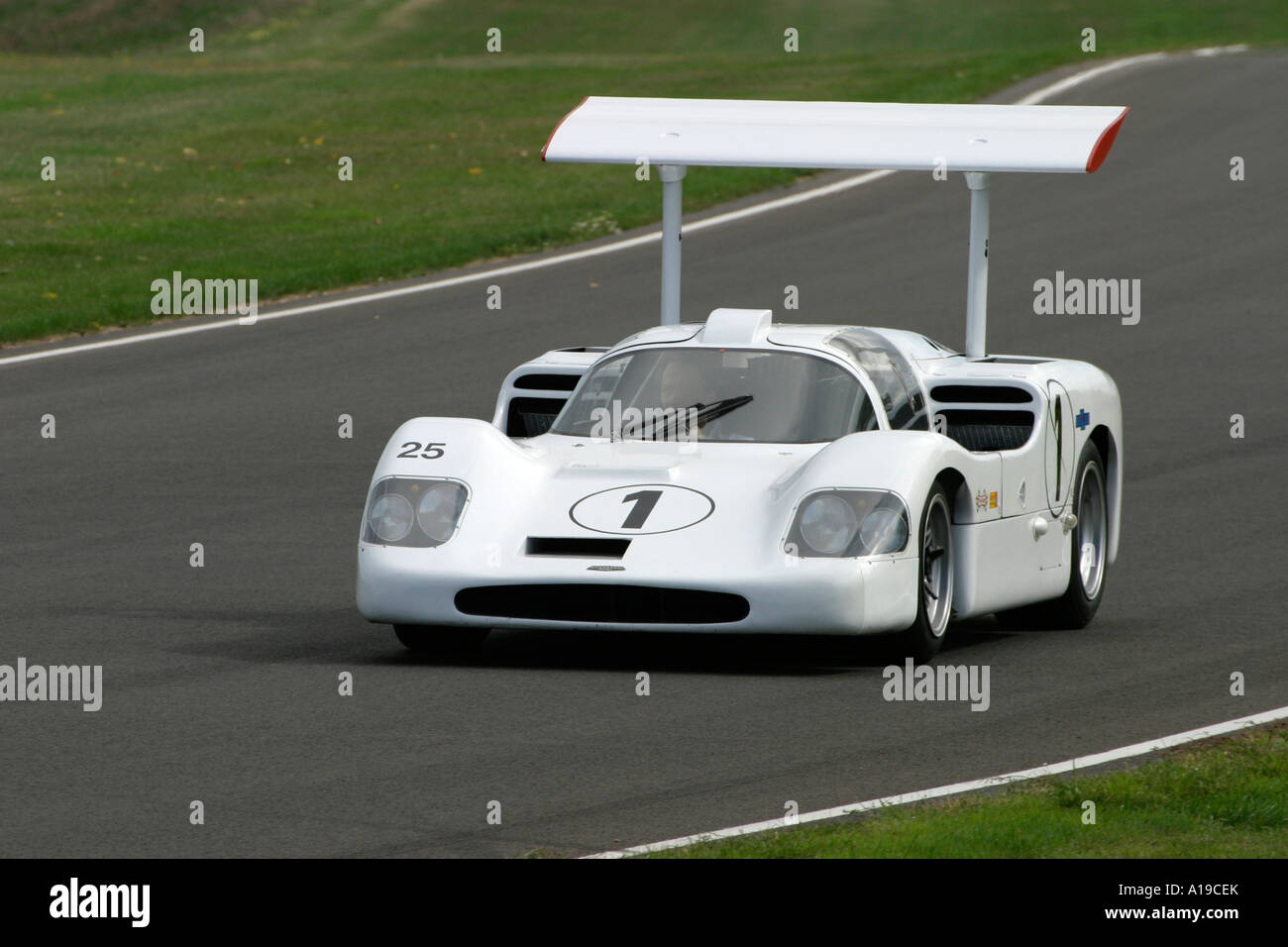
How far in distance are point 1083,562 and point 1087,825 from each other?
15.4ft

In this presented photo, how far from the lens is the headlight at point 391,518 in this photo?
982cm

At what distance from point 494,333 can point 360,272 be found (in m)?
3.09

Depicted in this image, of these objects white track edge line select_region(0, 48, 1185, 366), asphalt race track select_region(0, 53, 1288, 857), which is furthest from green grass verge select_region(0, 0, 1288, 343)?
asphalt race track select_region(0, 53, 1288, 857)

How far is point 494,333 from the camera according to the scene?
20.1 meters

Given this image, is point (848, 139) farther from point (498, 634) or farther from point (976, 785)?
point (976, 785)

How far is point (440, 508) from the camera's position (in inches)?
387

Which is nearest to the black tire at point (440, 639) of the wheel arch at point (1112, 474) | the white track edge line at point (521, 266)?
the wheel arch at point (1112, 474)

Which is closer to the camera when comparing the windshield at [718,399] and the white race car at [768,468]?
the white race car at [768,468]

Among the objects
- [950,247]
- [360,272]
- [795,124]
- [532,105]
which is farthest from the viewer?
[532,105]

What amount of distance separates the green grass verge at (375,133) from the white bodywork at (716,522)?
10.6 m

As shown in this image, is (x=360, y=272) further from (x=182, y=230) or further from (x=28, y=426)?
(x=28, y=426)

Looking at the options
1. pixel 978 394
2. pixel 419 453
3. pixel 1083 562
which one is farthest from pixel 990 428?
pixel 419 453

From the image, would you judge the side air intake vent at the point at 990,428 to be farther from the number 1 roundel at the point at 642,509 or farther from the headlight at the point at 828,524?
the number 1 roundel at the point at 642,509

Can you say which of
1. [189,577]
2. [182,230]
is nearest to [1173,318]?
[182,230]
